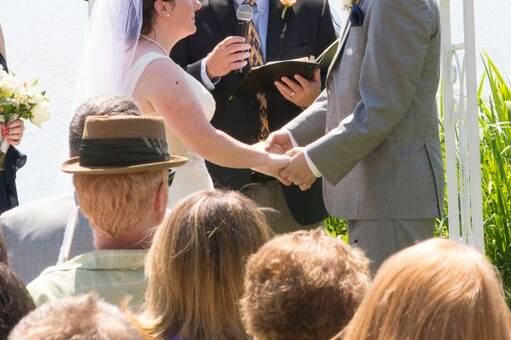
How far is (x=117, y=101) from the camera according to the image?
3.49 m

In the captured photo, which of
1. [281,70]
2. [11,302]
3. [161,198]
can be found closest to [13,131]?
[281,70]

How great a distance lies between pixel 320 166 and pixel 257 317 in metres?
1.99

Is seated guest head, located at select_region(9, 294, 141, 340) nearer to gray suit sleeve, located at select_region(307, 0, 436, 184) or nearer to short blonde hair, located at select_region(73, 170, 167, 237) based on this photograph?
short blonde hair, located at select_region(73, 170, 167, 237)

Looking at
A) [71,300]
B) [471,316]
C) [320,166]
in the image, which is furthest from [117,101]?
[471,316]

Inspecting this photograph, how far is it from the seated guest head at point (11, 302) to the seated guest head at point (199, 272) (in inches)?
14.4

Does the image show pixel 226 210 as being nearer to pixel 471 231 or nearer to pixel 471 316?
pixel 471 316

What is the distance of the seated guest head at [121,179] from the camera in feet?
9.96

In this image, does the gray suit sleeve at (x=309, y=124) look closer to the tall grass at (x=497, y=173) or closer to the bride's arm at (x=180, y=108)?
the bride's arm at (x=180, y=108)

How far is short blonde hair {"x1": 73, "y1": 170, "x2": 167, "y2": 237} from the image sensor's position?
3.03m

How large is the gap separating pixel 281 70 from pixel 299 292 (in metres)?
2.63

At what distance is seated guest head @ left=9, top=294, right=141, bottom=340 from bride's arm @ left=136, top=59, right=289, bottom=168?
2.28m

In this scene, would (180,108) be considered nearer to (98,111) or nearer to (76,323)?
(98,111)

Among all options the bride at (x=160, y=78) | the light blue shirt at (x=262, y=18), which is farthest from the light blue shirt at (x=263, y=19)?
the bride at (x=160, y=78)

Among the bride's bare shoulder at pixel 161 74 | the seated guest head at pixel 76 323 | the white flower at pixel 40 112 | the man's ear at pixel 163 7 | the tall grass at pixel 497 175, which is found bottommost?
the tall grass at pixel 497 175
